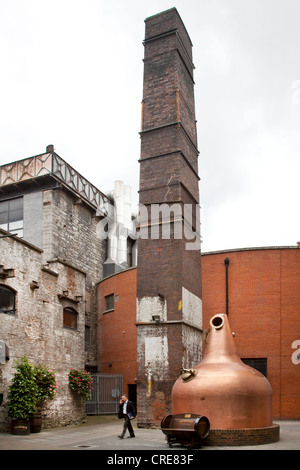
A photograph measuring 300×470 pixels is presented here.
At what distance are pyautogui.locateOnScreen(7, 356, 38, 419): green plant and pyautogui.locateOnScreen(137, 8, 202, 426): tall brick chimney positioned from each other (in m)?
3.75

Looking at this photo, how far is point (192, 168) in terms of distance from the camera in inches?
837

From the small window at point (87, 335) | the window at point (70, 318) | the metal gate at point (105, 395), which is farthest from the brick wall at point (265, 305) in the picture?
the small window at point (87, 335)

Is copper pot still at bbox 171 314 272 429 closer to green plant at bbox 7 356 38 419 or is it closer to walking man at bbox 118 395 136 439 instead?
walking man at bbox 118 395 136 439

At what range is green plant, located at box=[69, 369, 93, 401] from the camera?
69.0 feet

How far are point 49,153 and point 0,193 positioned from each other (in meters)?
4.03

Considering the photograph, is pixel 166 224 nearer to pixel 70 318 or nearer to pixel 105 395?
pixel 70 318

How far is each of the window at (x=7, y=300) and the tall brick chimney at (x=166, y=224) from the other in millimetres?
4547

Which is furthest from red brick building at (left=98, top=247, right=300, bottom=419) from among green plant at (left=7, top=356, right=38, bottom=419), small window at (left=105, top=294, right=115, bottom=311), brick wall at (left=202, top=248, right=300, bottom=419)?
green plant at (left=7, top=356, right=38, bottom=419)

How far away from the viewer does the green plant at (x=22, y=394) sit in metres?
16.8

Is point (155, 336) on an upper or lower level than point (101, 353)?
upper

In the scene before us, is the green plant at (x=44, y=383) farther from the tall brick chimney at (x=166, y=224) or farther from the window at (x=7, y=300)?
the tall brick chimney at (x=166, y=224)

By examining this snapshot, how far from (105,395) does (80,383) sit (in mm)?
5741
